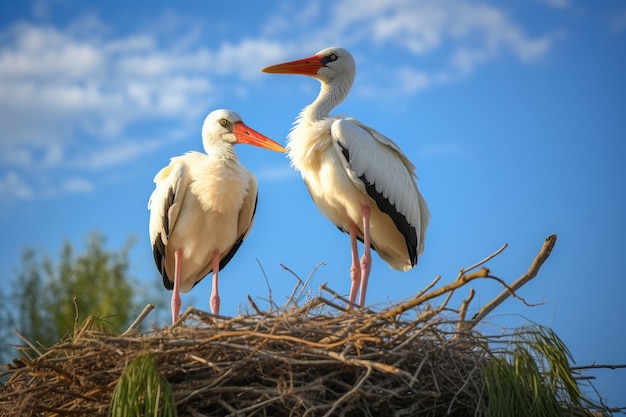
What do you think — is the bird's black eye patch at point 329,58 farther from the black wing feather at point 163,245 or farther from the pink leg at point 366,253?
the black wing feather at point 163,245

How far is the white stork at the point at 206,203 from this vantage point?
8.62 metres

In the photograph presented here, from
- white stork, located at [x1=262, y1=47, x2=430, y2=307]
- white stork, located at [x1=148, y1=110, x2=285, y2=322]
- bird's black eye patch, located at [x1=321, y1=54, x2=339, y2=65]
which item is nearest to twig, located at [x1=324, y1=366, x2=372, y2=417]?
white stork, located at [x1=262, y1=47, x2=430, y2=307]

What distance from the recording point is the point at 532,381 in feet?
19.9

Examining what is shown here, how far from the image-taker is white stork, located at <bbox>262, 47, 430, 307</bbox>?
26.9 feet

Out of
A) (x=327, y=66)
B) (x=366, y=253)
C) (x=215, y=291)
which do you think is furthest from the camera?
(x=327, y=66)

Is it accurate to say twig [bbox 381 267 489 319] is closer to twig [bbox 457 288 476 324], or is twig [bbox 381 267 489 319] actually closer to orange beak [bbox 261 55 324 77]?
twig [bbox 457 288 476 324]

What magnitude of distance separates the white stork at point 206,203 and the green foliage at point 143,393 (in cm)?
303

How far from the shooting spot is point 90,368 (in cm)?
591

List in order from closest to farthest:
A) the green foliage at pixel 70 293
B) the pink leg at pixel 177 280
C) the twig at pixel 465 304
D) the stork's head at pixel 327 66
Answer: the twig at pixel 465 304 → the pink leg at pixel 177 280 → the stork's head at pixel 327 66 → the green foliage at pixel 70 293

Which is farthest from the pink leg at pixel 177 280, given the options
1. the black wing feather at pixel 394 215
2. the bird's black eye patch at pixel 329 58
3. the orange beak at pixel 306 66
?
the bird's black eye patch at pixel 329 58

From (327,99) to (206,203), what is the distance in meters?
1.57

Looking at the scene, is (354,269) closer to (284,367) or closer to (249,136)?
(249,136)

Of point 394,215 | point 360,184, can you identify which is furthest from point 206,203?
point 394,215

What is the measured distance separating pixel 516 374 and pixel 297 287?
1688 millimetres
